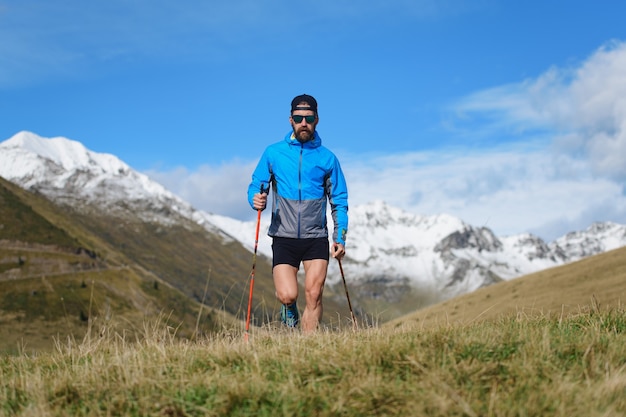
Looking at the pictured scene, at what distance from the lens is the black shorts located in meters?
10.2

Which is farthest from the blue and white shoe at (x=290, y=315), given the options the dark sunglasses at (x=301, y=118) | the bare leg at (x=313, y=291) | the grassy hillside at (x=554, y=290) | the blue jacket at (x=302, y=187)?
the grassy hillside at (x=554, y=290)

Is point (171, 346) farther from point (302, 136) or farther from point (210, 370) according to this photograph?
point (302, 136)

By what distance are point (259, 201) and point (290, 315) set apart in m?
1.81

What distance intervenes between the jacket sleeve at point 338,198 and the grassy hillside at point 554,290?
65.7ft

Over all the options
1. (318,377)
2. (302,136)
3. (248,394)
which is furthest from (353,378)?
(302,136)

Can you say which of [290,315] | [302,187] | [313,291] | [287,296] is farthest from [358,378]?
[302,187]

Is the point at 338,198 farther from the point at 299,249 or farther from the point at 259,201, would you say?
the point at 259,201

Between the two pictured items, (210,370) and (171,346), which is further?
(171,346)

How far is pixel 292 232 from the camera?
1021 centimetres

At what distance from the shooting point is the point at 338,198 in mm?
10500

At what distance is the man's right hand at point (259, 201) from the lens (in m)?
10.3

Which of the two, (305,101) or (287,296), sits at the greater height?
(305,101)

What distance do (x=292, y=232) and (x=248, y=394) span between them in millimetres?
4885

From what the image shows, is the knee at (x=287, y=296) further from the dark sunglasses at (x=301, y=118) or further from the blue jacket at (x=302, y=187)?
the dark sunglasses at (x=301, y=118)
